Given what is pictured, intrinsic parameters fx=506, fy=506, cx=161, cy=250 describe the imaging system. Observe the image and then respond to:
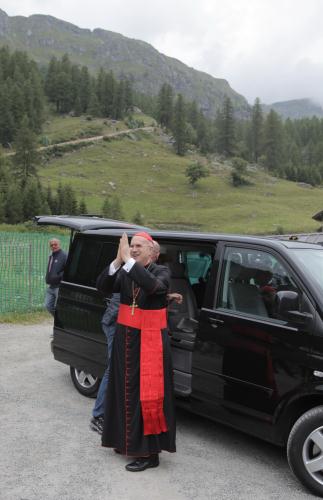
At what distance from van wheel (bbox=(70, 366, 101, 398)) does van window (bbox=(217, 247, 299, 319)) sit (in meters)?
2.17

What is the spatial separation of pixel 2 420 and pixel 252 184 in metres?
88.3

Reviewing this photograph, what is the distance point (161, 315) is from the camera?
416 centimetres

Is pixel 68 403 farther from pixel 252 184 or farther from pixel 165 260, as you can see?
pixel 252 184

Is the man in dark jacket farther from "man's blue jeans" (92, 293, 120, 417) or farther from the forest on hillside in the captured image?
the forest on hillside

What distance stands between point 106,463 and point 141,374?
89 centimetres

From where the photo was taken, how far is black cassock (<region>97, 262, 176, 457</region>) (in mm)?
4109

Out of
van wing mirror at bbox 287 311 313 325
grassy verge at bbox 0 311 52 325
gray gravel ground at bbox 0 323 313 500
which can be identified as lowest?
grassy verge at bbox 0 311 52 325

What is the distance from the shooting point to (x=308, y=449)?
3822 millimetres

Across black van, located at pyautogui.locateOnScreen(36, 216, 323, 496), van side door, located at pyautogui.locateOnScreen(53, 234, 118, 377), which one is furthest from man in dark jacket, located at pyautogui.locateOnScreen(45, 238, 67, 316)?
black van, located at pyautogui.locateOnScreen(36, 216, 323, 496)

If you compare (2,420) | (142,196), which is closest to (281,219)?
(142,196)

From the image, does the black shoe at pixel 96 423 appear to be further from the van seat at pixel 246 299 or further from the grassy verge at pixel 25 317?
the grassy verge at pixel 25 317

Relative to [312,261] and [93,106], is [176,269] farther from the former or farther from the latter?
[93,106]

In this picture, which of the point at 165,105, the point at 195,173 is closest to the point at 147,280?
the point at 195,173

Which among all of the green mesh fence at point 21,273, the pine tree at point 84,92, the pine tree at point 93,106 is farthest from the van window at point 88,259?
the pine tree at point 84,92
